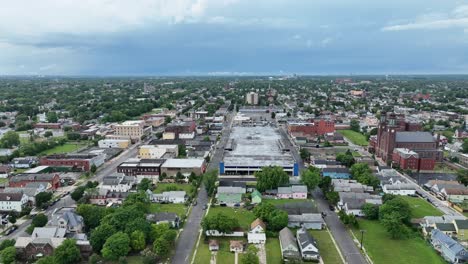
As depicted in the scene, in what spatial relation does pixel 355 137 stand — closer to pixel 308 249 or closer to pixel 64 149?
pixel 308 249

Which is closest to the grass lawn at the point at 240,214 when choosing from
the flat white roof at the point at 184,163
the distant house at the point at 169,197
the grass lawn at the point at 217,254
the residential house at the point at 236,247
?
the grass lawn at the point at 217,254

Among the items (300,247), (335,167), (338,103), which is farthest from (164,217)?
(338,103)

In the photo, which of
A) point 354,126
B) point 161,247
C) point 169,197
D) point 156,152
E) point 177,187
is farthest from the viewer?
point 354,126

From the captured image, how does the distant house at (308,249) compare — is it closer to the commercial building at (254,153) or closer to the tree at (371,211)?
the tree at (371,211)

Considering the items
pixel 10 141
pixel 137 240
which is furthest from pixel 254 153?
pixel 10 141

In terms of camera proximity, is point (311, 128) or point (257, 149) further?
point (311, 128)

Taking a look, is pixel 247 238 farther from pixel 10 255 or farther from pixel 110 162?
pixel 110 162

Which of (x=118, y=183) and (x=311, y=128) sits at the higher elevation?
(x=311, y=128)
